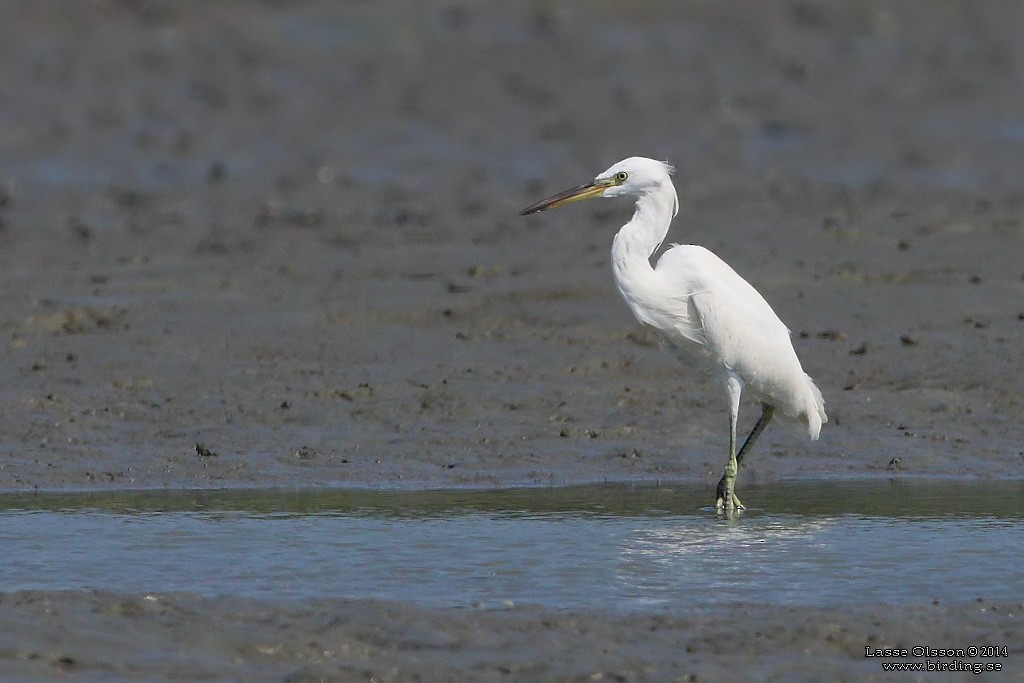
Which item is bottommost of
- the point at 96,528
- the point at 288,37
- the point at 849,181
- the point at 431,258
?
the point at 96,528

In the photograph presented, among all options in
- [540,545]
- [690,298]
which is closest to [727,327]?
[690,298]

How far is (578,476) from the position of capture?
26.5 feet

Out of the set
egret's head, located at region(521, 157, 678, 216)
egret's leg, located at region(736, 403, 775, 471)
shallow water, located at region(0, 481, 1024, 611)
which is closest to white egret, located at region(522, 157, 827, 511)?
egret's head, located at region(521, 157, 678, 216)

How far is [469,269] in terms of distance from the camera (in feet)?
38.8

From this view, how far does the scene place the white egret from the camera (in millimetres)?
7535

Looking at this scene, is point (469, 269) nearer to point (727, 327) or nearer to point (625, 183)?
point (625, 183)

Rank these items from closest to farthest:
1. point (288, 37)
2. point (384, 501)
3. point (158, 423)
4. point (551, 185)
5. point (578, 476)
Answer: point (384, 501)
point (578, 476)
point (158, 423)
point (551, 185)
point (288, 37)

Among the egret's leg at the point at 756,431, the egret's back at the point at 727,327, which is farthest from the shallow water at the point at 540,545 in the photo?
the egret's back at the point at 727,327

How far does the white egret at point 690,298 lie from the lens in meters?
7.54

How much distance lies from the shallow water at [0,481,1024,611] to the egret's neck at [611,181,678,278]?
1036 mm

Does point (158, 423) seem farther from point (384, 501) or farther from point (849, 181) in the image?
point (849, 181)

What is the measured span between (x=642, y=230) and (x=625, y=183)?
0.75ft

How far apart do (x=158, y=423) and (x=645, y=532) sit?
10.7 feet

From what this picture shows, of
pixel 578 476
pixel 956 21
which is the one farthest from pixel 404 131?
pixel 578 476
